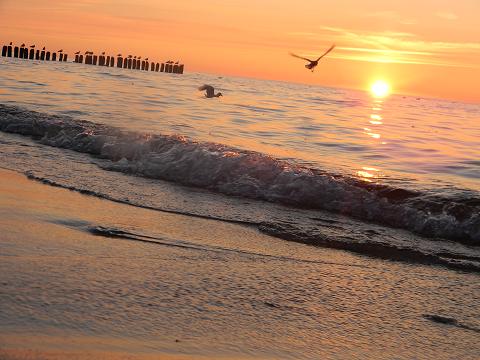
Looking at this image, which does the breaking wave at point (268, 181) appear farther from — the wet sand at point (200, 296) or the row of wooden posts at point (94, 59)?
the row of wooden posts at point (94, 59)

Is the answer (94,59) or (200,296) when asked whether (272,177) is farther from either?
(94,59)

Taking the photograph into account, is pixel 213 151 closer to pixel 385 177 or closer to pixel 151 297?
pixel 385 177

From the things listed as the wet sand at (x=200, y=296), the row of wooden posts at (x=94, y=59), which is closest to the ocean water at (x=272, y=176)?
the wet sand at (x=200, y=296)

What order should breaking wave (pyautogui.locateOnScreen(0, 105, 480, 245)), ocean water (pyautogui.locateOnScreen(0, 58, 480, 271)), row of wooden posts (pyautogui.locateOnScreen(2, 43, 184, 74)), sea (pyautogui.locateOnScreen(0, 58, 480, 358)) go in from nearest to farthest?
1. sea (pyautogui.locateOnScreen(0, 58, 480, 358))
2. ocean water (pyautogui.locateOnScreen(0, 58, 480, 271))
3. breaking wave (pyautogui.locateOnScreen(0, 105, 480, 245))
4. row of wooden posts (pyautogui.locateOnScreen(2, 43, 184, 74))

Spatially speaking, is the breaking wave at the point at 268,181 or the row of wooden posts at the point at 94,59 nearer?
the breaking wave at the point at 268,181

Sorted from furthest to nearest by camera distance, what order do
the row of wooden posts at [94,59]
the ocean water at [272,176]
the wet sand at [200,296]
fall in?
the row of wooden posts at [94,59], the ocean water at [272,176], the wet sand at [200,296]

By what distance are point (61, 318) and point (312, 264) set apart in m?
2.76

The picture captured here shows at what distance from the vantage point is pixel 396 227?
895 centimetres

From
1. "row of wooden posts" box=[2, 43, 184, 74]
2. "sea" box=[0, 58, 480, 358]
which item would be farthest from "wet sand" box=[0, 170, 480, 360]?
"row of wooden posts" box=[2, 43, 184, 74]

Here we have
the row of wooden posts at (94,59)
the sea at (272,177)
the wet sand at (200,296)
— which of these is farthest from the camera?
the row of wooden posts at (94,59)

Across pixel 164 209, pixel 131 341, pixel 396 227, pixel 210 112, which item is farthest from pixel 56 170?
pixel 210 112

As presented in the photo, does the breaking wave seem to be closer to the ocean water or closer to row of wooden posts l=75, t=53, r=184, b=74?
the ocean water

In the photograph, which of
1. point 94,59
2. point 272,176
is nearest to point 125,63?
point 94,59

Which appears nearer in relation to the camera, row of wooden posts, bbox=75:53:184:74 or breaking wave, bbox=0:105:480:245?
breaking wave, bbox=0:105:480:245
